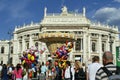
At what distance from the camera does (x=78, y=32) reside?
7144 centimetres

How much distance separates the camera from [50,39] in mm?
29844

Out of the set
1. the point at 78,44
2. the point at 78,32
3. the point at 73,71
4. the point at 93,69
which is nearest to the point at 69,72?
the point at 73,71

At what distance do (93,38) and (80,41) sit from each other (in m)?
3.04

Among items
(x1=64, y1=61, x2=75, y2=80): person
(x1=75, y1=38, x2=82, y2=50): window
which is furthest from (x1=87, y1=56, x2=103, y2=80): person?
(x1=75, y1=38, x2=82, y2=50): window

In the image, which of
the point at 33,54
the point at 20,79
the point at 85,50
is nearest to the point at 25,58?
the point at 33,54

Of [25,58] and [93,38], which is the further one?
[93,38]

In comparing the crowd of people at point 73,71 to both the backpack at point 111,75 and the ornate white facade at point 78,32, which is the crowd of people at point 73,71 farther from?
the ornate white facade at point 78,32

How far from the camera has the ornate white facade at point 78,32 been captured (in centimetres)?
7106

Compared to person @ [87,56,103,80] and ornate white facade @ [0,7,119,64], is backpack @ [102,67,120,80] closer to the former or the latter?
person @ [87,56,103,80]

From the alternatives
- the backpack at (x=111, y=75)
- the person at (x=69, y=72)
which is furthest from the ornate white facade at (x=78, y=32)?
the backpack at (x=111, y=75)

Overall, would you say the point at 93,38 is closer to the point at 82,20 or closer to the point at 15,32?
the point at 82,20

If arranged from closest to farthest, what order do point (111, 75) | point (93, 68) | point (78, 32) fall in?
point (111, 75)
point (93, 68)
point (78, 32)

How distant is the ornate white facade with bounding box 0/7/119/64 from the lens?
233ft

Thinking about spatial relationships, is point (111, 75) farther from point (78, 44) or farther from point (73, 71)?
point (78, 44)
